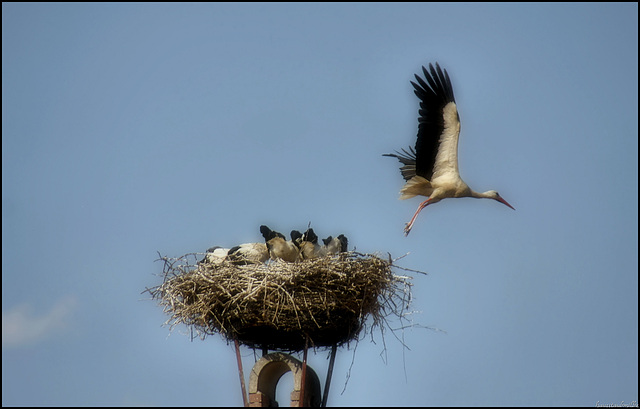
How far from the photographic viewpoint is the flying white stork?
35.6ft

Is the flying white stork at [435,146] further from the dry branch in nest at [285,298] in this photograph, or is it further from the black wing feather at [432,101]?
the dry branch in nest at [285,298]

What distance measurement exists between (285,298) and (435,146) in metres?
3.18

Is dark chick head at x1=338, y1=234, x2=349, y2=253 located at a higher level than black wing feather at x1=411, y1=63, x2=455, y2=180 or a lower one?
lower

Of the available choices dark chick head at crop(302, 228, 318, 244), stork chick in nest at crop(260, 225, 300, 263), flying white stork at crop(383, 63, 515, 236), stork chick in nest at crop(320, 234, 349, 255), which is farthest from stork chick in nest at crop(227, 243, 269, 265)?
flying white stork at crop(383, 63, 515, 236)

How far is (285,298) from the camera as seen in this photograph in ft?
28.3

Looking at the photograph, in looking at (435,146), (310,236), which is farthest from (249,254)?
(435,146)

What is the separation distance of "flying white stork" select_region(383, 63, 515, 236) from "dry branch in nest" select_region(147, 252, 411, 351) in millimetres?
2348

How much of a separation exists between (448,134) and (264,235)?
2468 mm

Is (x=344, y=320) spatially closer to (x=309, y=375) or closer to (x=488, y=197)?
(x=309, y=375)

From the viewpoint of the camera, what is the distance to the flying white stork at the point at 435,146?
35.6ft

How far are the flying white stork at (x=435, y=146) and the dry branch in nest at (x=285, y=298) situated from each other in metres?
2.35

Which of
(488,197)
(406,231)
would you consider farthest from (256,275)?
(488,197)

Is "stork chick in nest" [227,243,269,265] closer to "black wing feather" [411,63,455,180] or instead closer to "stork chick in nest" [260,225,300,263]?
"stork chick in nest" [260,225,300,263]

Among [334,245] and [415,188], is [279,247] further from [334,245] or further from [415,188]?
[415,188]
